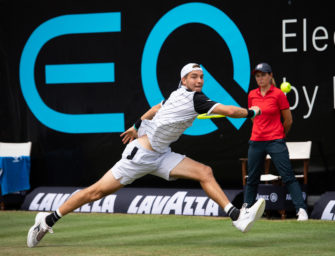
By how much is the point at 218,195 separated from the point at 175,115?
0.82m

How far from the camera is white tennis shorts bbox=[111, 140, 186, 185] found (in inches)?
268

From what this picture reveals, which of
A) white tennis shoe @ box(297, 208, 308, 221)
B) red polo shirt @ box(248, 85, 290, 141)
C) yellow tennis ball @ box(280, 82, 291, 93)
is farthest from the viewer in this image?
yellow tennis ball @ box(280, 82, 291, 93)

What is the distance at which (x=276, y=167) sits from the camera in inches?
370

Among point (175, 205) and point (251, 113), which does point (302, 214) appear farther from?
point (251, 113)

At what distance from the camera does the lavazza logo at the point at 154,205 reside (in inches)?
404

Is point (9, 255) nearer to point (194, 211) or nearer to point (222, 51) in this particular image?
point (194, 211)

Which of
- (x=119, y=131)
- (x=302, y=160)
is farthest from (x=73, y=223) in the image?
(x=302, y=160)

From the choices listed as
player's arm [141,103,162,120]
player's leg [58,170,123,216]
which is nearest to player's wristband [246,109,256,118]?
player's arm [141,103,162,120]

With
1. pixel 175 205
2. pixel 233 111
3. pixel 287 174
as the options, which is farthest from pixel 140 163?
pixel 175 205

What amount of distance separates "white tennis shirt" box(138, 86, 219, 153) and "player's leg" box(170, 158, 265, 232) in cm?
28

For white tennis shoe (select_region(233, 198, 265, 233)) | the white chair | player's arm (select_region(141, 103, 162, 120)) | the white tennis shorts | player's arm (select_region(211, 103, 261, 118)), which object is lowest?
the white chair

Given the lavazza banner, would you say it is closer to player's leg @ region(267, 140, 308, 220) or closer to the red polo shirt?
player's leg @ region(267, 140, 308, 220)

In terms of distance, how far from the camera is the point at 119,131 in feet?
37.9

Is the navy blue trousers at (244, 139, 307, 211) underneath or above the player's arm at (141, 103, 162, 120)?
underneath
